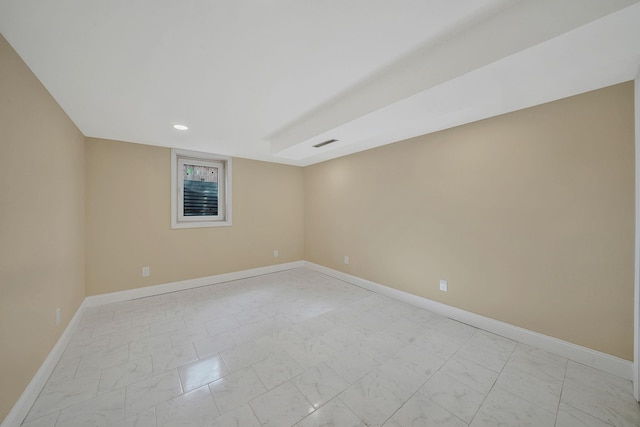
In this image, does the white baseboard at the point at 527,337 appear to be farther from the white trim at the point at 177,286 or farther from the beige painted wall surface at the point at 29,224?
the beige painted wall surface at the point at 29,224

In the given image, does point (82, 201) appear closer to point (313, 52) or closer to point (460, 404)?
point (313, 52)

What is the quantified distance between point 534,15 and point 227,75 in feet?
6.00

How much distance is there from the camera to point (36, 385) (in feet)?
5.01

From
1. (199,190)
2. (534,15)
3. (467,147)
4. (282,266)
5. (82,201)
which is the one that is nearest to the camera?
(534,15)

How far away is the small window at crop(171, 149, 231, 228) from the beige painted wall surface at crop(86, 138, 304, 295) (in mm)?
96

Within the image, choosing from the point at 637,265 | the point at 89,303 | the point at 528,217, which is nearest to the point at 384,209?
the point at 528,217

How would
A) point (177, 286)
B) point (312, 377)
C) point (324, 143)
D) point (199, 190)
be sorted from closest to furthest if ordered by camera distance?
point (312, 377)
point (324, 143)
point (177, 286)
point (199, 190)

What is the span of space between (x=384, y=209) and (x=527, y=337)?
201 cm

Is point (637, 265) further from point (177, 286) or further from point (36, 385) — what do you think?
point (177, 286)

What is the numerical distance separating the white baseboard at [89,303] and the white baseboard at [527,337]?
7.87 ft

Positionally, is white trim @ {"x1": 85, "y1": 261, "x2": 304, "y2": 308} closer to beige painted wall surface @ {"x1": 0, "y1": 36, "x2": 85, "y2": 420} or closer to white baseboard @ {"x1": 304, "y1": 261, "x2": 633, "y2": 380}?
beige painted wall surface @ {"x1": 0, "y1": 36, "x2": 85, "y2": 420}

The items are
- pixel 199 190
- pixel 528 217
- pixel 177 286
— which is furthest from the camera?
pixel 199 190

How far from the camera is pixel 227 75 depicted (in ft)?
5.46

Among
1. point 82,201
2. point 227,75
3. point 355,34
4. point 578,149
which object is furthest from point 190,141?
point 578,149
